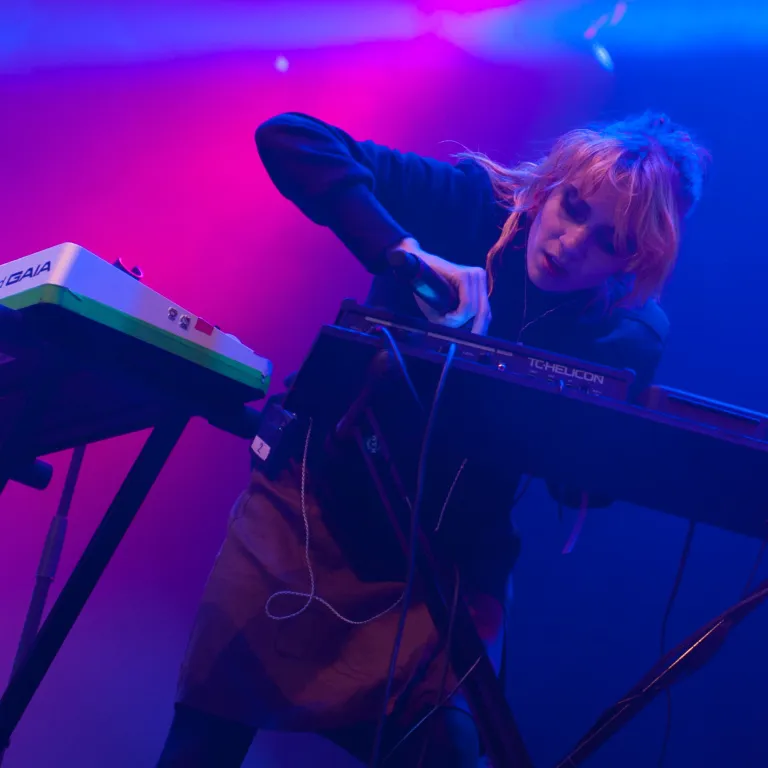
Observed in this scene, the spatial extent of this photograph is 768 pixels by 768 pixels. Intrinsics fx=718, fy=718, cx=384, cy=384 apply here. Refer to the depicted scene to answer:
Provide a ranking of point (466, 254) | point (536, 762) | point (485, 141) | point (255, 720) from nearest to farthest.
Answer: point (255, 720)
point (466, 254)
point (536, 762)
point (485, 141)

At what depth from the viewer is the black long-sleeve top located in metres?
1.03

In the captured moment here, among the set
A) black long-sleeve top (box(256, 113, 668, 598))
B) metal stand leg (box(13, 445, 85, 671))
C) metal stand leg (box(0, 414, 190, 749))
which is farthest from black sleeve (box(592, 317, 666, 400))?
metal stand leg (box(13, 445, 85, 671))

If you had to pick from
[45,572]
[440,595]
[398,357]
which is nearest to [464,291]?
[398,357]

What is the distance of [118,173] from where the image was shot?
180 centimetres

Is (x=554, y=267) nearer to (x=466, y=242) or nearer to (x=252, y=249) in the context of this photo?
(x=466, y=242)

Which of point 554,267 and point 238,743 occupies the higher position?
point 554,267

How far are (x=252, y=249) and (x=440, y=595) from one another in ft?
3.88

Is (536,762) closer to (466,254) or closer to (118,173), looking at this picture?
(466,254)

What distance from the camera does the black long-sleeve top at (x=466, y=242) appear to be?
103 cm

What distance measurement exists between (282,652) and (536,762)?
77 centimetres

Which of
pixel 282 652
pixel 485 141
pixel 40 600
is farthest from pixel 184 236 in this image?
pixel 282 652

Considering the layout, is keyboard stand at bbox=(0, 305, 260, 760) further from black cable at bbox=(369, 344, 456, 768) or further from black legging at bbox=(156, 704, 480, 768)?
black cable at bbox=(369, 344, 456, 768)

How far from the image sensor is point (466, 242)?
1.25 meters

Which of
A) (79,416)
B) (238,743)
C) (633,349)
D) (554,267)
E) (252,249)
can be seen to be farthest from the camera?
(252,249)
